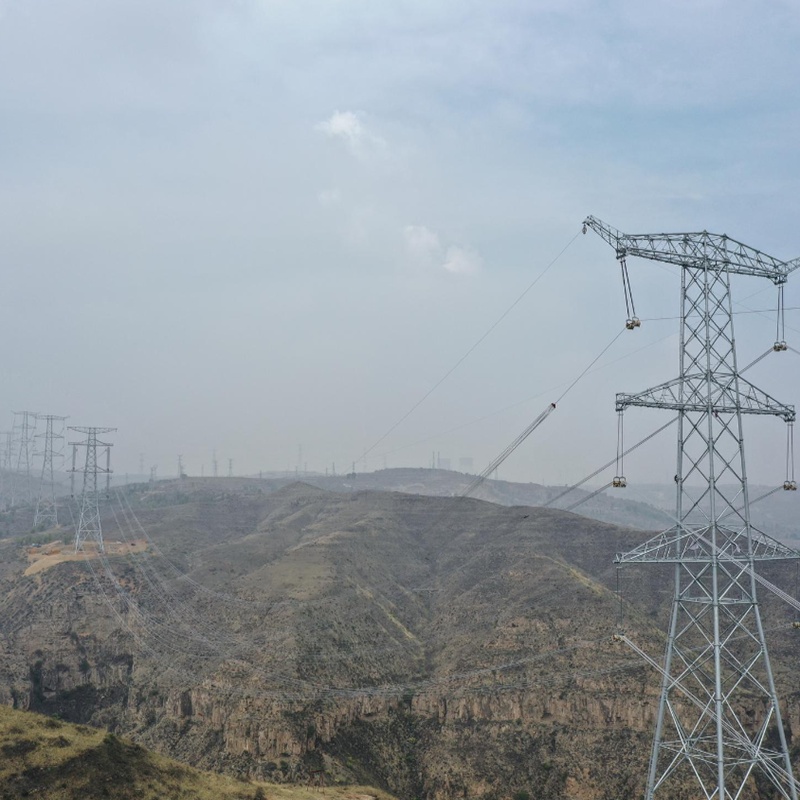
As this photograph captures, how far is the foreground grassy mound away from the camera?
1305 inches

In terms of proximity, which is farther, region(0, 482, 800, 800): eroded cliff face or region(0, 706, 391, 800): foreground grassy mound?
region(0, 482, 800, 800): eroded cliff face

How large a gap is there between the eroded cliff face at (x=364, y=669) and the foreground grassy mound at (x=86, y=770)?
657 inches

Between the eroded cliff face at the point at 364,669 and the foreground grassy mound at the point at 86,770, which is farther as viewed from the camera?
the eroded cliff face at the point at 364,669

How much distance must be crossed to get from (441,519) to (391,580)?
3245cm

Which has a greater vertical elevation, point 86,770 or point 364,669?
point 86,770

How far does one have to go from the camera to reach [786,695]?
199 feet

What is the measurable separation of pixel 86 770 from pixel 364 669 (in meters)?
38.4

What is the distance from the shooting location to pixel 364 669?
70375 mm

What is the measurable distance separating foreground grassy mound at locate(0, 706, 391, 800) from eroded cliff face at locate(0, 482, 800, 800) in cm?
1669

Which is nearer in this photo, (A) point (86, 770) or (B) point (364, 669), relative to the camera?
(A) point (86, 770)

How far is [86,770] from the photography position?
114 ft

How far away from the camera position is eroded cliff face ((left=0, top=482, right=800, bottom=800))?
57469 mm

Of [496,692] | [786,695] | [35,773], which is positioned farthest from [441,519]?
[35,773]

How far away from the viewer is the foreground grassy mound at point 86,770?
3316 cm
